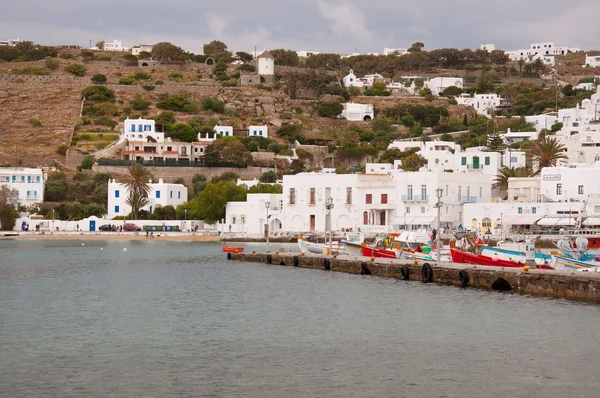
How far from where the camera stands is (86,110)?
118062 millimetres

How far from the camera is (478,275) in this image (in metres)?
35.8

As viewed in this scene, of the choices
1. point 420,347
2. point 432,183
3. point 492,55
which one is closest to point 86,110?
point 432,183

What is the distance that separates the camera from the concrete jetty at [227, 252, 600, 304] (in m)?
31.7

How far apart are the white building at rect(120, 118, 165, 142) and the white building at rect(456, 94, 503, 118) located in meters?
49.2

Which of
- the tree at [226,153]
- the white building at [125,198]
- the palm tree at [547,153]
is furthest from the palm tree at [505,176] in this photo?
the tree at [226,153]

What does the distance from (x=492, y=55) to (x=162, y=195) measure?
10364 cm

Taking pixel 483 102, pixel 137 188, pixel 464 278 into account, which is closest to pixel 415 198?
pixel 137 188

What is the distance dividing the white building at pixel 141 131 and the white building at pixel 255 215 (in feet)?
95.0

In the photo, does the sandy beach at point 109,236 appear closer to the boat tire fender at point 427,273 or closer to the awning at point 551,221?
the awning at point 551,221

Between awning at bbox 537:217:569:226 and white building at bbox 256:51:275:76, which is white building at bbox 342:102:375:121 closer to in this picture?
white building at bbox 256:51:275:76

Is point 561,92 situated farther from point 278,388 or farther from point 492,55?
point 278,388

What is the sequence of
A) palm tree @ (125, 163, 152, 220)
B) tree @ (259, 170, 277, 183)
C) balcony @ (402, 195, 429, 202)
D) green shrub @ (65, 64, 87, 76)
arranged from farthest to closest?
green shrub @ (65, 64, 87, 76) → tree @ (259, 170, 277, 183) → palm tree @ (125, 163, 152, 220) → balcony @ (402, 195, 429, 202)

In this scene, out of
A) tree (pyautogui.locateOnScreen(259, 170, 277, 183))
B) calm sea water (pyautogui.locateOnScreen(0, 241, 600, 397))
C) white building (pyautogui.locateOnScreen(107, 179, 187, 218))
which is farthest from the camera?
tree (pyautogui.locateOnScreen(259, 170, 277, 183))

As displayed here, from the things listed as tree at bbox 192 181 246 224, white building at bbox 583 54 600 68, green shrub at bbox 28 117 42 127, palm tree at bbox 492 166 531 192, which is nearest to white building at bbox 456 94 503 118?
white building at bbox 583 54 600 68
